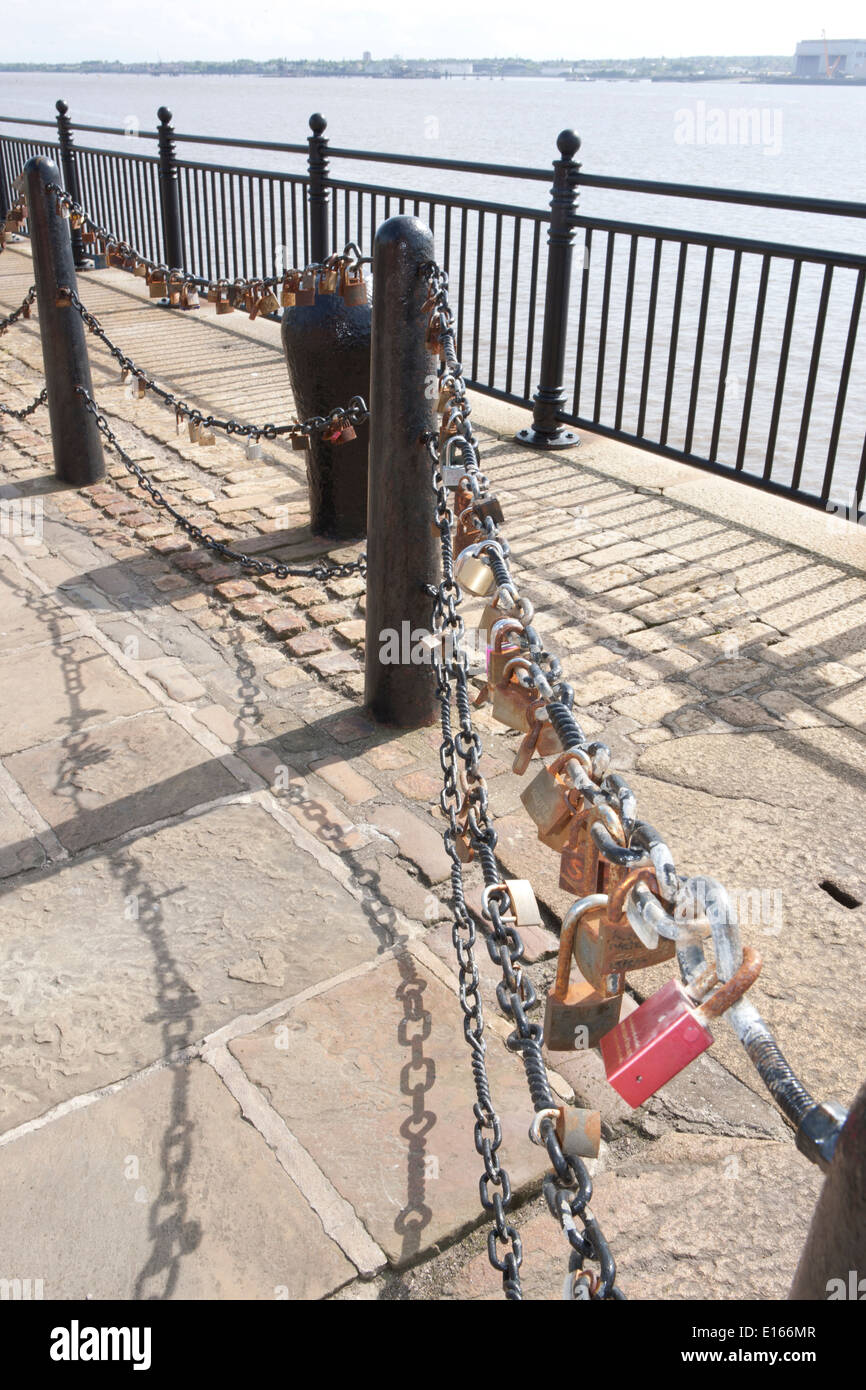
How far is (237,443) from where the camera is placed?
270 inches

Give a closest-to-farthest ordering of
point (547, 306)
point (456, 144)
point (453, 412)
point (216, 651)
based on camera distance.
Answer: point (453, 412)
point (216, 651)
point (547, 306)
point (456, 144)

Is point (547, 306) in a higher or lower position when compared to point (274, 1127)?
higher

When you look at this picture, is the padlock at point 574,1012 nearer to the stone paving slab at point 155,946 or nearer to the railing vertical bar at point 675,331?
the stone paving slab at point 155,946

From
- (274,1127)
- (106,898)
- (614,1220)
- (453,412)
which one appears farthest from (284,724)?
(614,1220)

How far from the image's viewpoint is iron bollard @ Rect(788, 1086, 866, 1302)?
2.94ft

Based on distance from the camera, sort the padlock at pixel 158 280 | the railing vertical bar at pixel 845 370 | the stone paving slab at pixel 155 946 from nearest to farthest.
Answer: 1. the stone paving slab at pixel 155 946
2. the railing vertical bar at pixel 845 370
3. the padlock at pixel 158 280

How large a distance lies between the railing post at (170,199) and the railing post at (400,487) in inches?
311

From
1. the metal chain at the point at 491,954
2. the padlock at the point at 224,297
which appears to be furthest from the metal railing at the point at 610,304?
the metal chain at the point at 491,954

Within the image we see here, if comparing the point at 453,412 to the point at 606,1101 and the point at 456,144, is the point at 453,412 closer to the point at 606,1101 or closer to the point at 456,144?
the point at 606,1101

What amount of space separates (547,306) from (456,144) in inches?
1349

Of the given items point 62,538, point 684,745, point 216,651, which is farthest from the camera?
point 62,538

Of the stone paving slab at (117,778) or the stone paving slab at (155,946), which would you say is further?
the stone paving slab at (117,778)

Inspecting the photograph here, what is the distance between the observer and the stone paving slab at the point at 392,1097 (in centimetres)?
212

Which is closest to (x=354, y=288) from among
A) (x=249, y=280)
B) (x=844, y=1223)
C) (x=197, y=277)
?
(x=249, y=280)
